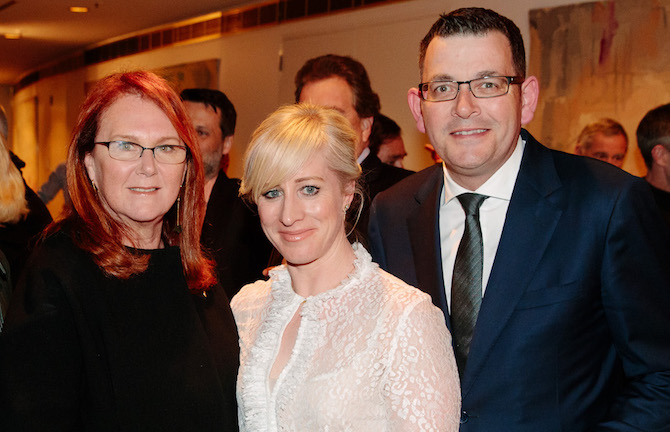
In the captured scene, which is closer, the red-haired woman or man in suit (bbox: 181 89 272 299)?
A: the red-haired woman

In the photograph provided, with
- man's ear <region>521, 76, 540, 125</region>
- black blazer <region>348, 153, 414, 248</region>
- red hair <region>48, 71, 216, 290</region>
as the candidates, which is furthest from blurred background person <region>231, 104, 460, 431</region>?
black blazer <region>348, 153, 414, 248</region>

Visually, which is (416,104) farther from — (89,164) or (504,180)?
(89,164)

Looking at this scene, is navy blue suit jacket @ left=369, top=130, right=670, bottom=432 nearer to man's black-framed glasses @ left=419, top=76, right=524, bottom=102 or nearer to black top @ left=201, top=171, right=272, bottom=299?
man's black-framed glasses @ left=419, top=76, right=524, bottom=102

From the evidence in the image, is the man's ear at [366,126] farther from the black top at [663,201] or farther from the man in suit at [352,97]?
the black top at [663,201]

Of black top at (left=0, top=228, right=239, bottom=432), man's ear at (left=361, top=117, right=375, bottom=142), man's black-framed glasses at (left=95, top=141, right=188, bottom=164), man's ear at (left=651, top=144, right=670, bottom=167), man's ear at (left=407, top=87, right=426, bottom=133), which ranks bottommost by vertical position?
black top at (left=0, top=228, right=239, bottom=432)

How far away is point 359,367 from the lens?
5.40 feet

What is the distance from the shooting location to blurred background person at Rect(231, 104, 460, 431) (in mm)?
1616

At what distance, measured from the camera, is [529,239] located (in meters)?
1.84

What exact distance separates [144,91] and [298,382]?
0.88 metres

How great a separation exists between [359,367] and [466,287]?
42 centimetres

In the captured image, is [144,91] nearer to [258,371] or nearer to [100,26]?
[258,371]

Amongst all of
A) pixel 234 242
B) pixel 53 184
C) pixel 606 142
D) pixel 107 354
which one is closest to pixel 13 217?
pixel 107 354

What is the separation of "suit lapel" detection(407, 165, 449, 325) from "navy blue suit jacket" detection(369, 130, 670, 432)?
18 centimetres

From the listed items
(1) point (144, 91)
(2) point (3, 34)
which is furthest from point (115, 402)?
(2) point (3, 34)
